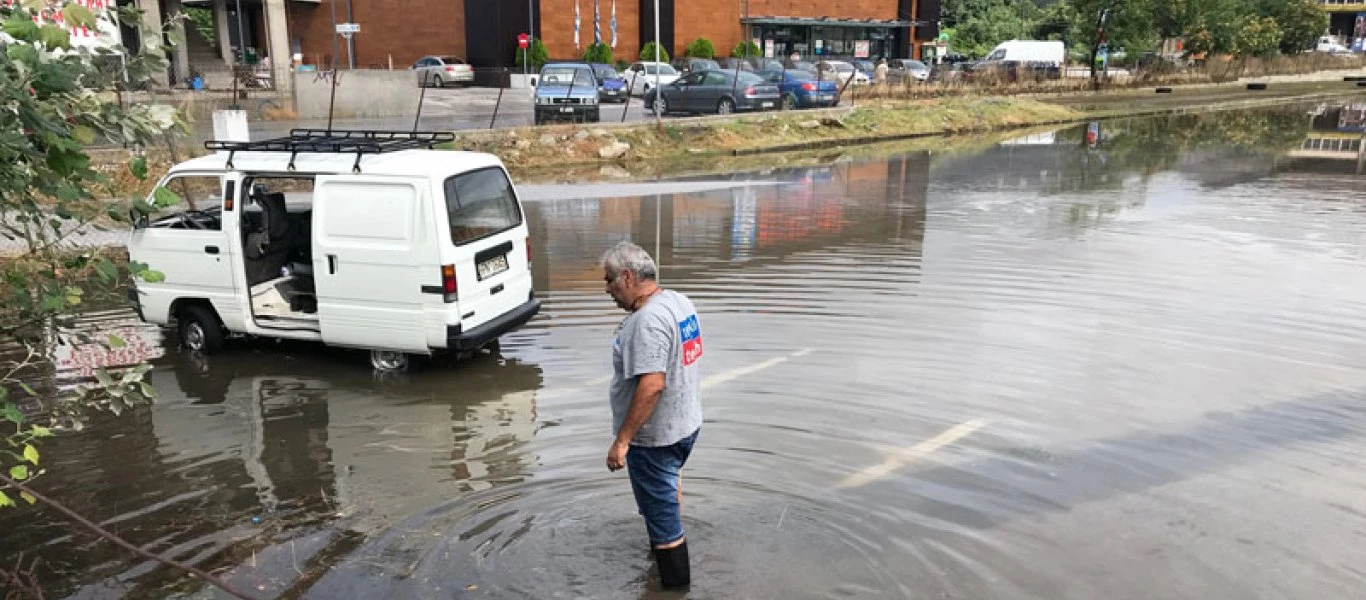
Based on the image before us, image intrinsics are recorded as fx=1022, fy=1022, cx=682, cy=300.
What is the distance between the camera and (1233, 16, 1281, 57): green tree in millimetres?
61000

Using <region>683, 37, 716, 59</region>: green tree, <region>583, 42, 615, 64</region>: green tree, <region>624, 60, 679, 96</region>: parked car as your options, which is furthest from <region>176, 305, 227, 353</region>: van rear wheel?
<region>683, 37, 716, 59</region>: green tree

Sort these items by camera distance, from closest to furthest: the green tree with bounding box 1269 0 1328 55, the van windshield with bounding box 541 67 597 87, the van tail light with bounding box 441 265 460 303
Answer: the van tail light with bounding box 441 265 460 303, the van windshield with bounding box 541 67 597 87, the green tree with bounding box 1269 0 1328 55

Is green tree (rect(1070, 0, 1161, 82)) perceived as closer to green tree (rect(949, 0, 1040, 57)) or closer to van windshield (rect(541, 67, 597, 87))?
green tree (rect(949, 0, 1040, 57))

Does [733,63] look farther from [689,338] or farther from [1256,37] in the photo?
[689,338]

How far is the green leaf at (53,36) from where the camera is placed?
3.28 metres

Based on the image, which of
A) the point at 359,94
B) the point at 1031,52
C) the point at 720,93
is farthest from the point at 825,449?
the point at 1031,52

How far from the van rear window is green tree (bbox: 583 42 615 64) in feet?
146

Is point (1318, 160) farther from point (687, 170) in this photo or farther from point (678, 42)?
point (678, 42)

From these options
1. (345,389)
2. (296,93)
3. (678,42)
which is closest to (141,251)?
(345,389)

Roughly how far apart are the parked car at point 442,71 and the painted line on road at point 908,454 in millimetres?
43549

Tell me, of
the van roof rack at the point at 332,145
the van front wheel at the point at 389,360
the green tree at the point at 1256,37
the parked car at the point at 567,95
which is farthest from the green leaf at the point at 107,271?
the green tree at the point at 1256,37

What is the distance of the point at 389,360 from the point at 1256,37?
6741cm

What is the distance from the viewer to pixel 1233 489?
6.30 meters

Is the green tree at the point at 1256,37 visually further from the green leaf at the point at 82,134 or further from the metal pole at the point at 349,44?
the green leaf at the point at 82,134
